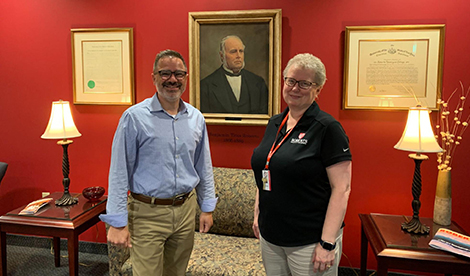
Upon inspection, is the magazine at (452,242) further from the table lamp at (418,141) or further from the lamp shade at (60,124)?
the lamp shade at (60,124)

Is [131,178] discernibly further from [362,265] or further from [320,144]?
[362,265]

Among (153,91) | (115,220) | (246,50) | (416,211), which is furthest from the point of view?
(153,91)

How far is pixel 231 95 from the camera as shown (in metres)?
2.93

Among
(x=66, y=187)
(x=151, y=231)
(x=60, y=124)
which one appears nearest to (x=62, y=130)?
(x=60, y=124)

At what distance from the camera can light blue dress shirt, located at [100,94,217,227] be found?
1763 mm

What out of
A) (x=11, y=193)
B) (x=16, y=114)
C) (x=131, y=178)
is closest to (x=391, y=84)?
(x=131, y=178)

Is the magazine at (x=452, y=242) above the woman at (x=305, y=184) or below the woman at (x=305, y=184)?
below

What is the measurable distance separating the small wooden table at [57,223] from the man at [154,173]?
2.69 feet

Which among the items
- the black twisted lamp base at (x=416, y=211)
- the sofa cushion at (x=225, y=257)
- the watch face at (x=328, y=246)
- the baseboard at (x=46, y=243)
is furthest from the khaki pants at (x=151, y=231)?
the baseboard at (x=46, y=243)

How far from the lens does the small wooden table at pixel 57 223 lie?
243cm

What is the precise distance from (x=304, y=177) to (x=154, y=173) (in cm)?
80

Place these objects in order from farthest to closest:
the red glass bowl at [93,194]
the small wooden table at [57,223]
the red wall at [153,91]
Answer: the red glass bowl at [93,194], the red wall at [153,91], the small wooden table at [57,223]

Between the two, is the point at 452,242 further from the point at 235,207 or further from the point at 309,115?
the point at 235,207

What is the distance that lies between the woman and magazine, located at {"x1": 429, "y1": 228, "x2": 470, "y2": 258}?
0.85 m
